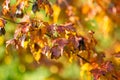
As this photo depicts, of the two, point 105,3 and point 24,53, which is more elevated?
point 105,3

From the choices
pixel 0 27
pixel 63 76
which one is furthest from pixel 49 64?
pixel 0 27

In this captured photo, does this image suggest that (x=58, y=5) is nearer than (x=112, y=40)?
Yes

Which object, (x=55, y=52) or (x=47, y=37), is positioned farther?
Result: (x=47, y=37)

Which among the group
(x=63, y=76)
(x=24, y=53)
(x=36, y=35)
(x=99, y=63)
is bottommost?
(x=63, y=76)

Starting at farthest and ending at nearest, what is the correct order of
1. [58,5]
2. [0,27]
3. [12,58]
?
[58,5] < [12,58] < [0,27]

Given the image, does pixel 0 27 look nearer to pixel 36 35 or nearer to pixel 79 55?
pixel 36 35

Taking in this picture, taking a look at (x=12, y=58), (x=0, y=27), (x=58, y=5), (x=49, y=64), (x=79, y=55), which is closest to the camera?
(x=0, y=27)

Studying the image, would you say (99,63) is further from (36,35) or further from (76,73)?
(76,73)

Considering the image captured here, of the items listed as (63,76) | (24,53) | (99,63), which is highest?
(99,63)

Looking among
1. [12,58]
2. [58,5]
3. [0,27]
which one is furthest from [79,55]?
[58,5]
